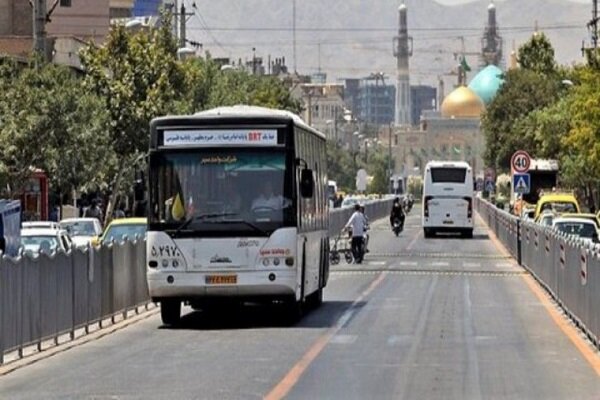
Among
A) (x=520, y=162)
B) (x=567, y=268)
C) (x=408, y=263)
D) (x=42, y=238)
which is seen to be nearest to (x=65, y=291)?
(x=567, y=268)

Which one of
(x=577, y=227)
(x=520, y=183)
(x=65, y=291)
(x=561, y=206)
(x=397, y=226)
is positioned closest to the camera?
(x=65, y=291)

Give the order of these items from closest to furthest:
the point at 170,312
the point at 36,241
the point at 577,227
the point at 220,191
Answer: the point at 220,191 → the point at 170,312 → the point at 36,241 → the point at 577,227

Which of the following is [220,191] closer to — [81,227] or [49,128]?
[81,227]

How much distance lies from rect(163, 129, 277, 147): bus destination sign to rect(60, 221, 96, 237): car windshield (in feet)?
68.9

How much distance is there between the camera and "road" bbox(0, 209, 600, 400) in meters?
19.7

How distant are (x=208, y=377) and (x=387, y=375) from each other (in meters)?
2.00

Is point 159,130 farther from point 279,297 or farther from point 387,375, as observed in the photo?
point 387,375

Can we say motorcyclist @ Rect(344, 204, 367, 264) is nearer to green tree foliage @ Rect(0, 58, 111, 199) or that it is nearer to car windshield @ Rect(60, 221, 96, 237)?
car windshield @ Rect(60, 221, 96, 237)

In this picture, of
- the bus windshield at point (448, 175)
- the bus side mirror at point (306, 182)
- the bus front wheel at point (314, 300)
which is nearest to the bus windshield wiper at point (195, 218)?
the bus side mirror at point (306, 182)

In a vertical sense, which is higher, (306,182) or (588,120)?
(588,120)

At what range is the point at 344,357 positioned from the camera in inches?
917

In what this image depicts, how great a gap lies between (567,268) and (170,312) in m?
7.23

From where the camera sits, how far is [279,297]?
2884 cm

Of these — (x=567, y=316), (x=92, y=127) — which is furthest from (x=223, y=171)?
(x=92, y=127)
